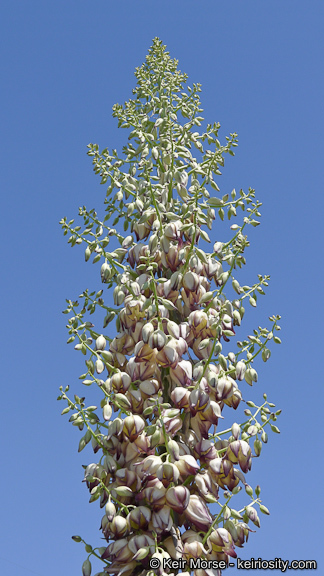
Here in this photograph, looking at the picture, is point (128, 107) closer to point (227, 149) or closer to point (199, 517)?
point (227, 149)

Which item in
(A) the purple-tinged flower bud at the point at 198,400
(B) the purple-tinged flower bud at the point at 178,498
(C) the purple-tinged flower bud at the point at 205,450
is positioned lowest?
(B) the purple-tinged flower bud at the point at 178,498

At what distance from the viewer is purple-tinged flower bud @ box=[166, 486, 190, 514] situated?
2852 mm

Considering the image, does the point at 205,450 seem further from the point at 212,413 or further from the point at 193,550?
the point at 193,550

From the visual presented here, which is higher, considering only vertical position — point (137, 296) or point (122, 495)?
point (137, 296)

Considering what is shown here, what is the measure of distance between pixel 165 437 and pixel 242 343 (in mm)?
671

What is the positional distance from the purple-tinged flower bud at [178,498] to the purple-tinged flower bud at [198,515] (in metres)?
0.12

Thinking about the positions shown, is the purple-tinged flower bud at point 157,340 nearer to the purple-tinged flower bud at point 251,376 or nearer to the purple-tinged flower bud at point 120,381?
the purple-tinged flower bud at point 120,381

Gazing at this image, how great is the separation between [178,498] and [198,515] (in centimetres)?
19

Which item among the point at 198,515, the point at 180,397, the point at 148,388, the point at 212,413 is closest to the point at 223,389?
the point at 212,413

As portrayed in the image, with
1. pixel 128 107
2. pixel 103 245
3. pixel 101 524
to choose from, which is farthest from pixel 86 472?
pixel 128 107

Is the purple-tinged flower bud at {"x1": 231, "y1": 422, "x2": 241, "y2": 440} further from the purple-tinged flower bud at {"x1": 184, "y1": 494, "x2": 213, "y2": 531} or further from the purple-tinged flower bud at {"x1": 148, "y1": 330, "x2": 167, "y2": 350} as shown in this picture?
the purple-tinged flower bud at {"x1": 148, "y1": 330, "x2": 167, "y2": 350}

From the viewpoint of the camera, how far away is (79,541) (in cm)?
315

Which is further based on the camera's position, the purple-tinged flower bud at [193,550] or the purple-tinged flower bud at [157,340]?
the purple-tinged flower bud at [157,340]

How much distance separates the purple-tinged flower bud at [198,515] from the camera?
117 inches
